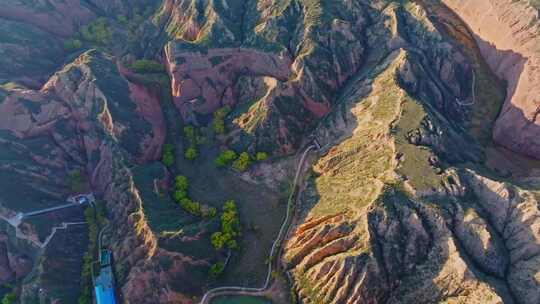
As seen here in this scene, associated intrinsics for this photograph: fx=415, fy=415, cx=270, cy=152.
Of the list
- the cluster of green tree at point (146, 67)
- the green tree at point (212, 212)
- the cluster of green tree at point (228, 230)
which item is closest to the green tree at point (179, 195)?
the green tree at point (212, 212)

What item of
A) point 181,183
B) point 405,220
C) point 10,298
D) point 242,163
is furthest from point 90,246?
point 405,220

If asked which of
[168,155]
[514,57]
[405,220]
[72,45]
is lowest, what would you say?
[168,155]

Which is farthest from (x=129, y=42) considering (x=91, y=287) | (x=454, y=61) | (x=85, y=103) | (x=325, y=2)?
(x=454, y=61)

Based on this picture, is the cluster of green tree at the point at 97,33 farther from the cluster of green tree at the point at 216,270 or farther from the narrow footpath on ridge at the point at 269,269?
the cluster of green tree at the point at 216,270

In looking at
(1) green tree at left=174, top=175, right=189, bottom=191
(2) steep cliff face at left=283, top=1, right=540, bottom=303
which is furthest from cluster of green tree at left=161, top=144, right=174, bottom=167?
(2) steep cliff face at left=283, top=1, right=540, bottom=303

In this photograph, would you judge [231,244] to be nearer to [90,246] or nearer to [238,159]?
[238,159]

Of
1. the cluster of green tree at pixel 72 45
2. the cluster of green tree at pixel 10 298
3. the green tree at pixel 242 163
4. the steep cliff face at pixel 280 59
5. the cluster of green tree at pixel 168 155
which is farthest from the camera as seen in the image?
the cluster of green tree at pixel 72 45

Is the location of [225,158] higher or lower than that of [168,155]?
higher
